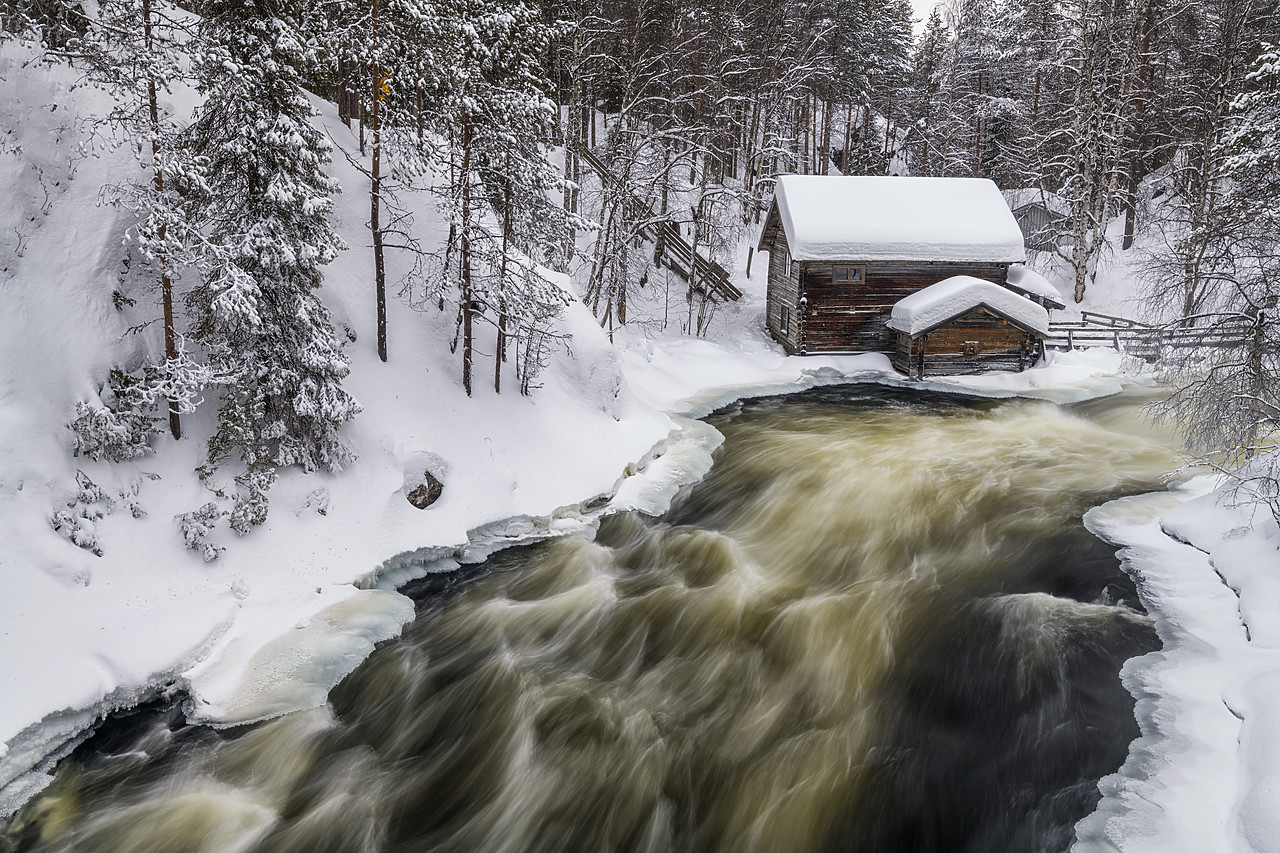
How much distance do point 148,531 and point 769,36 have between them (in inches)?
1153

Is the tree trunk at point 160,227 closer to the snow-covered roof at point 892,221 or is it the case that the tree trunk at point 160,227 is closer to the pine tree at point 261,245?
the pine tree at point 261,245

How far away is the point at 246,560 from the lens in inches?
385

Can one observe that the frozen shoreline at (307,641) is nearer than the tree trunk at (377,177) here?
Yes

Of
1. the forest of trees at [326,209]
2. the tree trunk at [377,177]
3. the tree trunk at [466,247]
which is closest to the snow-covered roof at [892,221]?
the forest of trees at [326,209]

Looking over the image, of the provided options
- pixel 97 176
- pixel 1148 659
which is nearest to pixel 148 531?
pixel 97 176

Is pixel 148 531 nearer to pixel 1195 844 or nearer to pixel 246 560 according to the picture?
pixel 246 560

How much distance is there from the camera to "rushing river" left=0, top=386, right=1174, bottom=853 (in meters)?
6.63

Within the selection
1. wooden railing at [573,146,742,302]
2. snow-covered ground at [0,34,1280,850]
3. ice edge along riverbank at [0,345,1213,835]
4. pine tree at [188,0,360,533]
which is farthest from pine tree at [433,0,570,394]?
wooden railing at [573,146,742,302]

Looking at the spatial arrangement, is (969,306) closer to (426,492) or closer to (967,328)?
(967,328)

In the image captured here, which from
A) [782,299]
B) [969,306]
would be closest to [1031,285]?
[969,306]

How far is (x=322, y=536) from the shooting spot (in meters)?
10.6

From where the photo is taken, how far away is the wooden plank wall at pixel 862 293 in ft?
81.4

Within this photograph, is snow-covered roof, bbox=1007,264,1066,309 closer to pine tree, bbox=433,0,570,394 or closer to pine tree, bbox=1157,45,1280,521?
pine tree, bbox=1157,45,1280,521

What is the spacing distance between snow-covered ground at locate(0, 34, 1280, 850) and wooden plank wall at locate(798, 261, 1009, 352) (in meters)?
11.7
